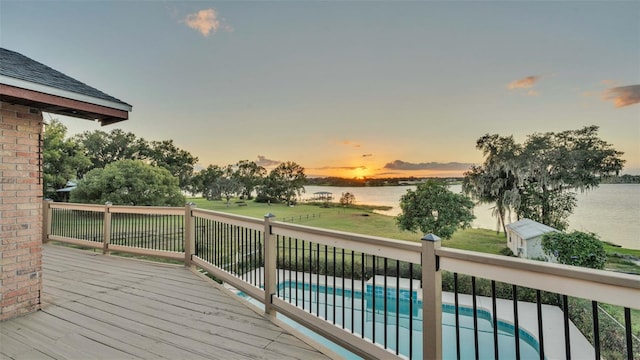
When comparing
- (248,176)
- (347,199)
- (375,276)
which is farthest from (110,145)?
(375,276)

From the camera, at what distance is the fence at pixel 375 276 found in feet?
4.06

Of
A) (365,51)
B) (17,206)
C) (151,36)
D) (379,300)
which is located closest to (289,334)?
(17,206)

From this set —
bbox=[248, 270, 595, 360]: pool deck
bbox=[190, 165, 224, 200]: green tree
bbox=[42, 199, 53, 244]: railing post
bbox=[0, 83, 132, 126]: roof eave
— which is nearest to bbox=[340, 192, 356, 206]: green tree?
bbox=[190, 165, 224, 200]: green tree

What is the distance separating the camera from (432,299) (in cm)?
165

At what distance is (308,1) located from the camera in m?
11.3

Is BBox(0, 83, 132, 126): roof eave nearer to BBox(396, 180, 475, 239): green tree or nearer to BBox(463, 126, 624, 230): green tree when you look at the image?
BBox(396, 180, 475, 239): green tree

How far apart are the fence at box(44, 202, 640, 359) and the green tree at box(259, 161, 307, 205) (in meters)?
26.6

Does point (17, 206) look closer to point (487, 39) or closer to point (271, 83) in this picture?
point (271, 83)

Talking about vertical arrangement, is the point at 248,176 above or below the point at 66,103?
above

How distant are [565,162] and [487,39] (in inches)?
388

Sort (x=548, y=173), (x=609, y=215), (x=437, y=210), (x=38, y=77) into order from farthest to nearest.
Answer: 1. (x=548, y=173)
2. (x=437, y=210)
3. (x=609, y=215)
4. (x=38, y=77)

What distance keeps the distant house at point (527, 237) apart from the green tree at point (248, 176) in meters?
27.6

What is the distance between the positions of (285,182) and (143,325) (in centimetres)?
3398

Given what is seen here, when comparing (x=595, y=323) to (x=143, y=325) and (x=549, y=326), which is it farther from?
(x=549, y=326)
